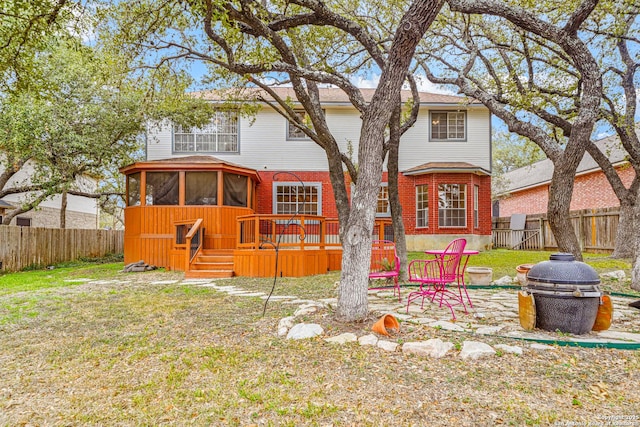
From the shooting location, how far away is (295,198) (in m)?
14.4

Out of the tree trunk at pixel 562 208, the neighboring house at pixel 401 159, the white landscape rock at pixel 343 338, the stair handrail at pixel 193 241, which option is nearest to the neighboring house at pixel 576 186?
the neighboring house at pixel 401 159

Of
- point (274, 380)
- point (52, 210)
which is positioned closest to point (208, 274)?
point (274, 380)

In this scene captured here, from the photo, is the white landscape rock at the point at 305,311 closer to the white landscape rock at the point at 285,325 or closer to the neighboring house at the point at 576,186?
the white landscape rock at the point at 285,325

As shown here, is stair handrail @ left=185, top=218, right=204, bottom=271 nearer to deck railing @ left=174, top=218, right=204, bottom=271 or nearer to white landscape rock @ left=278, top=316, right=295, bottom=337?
deck railing @ left=174, top=218, right=204, bottom=271

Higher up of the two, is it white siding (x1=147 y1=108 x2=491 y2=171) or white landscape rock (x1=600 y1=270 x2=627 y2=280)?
white siding (x1=147 y1=108 x2=491 y2=171)

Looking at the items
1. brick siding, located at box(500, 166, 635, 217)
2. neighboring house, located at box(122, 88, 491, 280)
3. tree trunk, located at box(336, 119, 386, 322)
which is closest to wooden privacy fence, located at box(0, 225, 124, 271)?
neighboring house, located at box(122, 88, 491, 280)

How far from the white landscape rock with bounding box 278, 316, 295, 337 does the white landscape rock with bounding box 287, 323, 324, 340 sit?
0.27ft

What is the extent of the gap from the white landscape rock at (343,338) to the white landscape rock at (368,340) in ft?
0.21

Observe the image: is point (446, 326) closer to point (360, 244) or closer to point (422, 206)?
point (360, 244)

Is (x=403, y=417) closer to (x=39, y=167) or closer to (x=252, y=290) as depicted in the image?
(x=252, y=290)

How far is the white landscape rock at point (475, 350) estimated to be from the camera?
3.26 meters

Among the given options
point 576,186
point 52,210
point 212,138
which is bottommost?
point 52,210

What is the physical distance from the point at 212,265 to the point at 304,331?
6077 millimetres

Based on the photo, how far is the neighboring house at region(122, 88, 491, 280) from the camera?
14055 mm
